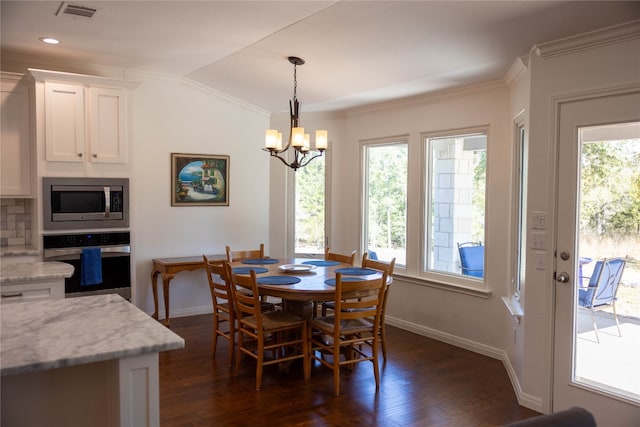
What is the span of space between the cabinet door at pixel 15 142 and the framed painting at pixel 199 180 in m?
1.46

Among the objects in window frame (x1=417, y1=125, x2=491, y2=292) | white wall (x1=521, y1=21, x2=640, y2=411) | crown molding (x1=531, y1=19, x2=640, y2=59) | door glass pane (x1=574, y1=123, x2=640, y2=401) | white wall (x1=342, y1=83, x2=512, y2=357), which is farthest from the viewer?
window frame (x1=417, y1=125, x2=491, y2=292)

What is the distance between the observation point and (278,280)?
3.77 meters

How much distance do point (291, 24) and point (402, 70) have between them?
1.15 m

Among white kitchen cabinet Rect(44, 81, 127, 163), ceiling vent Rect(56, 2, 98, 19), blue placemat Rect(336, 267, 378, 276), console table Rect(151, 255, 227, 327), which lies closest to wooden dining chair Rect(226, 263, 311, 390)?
blue placemat Rect(336, 267, 378, 276)

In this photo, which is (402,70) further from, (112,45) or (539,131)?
(112,45)

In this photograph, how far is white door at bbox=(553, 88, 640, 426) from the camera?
9.28ft

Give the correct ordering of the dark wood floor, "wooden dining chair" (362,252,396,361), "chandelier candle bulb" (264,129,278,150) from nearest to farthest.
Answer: the dark wood floor, "wooden dining chair" (362,252,396,361), "chandelier candle bulb" (264,129,278,150)

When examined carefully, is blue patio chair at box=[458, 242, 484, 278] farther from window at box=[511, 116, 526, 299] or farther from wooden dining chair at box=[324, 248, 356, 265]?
wooden dining chair at box=[324, 248, 356, 265]

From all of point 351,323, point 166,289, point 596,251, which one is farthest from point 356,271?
point 166,289

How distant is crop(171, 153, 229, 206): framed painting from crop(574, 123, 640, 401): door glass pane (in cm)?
385

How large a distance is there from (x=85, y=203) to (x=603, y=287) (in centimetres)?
411

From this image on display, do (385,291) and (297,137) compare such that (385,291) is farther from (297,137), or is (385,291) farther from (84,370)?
(84,370)

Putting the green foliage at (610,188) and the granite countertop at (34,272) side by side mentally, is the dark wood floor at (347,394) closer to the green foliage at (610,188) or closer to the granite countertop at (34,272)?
the granite countertop at (34,272)

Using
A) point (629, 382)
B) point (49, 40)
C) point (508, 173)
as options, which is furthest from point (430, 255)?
point (49, 40)
